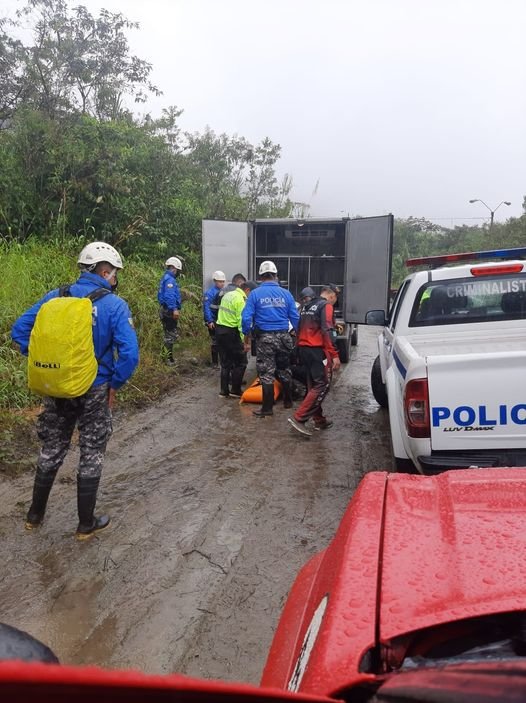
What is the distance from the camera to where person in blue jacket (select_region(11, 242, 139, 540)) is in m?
3.60

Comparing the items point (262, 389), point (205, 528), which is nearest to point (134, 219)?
point (262, 389)

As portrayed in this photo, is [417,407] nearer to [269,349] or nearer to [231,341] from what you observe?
[269,349]

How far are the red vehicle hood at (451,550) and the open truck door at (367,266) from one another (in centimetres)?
793

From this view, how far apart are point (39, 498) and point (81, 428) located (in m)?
0.59

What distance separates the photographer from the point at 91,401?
3.63 metres

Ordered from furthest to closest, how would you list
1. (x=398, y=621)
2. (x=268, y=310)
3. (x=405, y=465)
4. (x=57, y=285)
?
(x=57, y=285)
(x=268, y=310)
(x=405, y=465)
(x=398, y=621)

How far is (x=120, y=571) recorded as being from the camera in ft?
10.8

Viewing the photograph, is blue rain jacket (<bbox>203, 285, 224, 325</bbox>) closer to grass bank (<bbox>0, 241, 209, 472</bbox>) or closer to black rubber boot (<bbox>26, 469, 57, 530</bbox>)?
grass bank (<bbox>0, 241, 209, 472</bbox>)

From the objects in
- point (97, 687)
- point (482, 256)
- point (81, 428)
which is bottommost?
point (81, 428)

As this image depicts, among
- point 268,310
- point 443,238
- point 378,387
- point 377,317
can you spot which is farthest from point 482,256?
point 443,238

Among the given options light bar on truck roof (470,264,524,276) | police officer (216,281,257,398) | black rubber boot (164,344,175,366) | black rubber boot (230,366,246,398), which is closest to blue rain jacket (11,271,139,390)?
light bar on truck roof (470,264,524,276)

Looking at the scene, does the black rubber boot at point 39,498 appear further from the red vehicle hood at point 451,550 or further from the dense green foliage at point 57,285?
the red vehicle hood at point 451,550

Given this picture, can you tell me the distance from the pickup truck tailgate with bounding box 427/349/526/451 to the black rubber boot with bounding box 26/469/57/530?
260cm

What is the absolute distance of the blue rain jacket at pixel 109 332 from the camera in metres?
3.58
